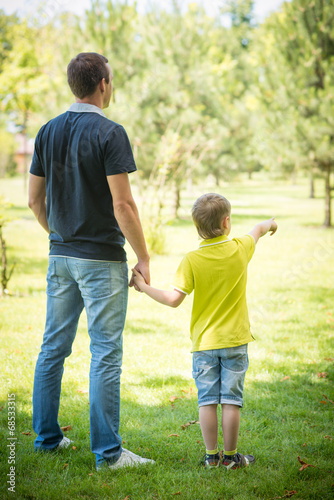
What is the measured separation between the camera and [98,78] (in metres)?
2.12

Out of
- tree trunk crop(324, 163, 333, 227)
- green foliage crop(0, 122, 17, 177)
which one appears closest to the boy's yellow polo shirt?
tree trunk crop(324, 163, 333, 227)

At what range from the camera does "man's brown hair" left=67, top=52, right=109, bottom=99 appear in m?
2.08

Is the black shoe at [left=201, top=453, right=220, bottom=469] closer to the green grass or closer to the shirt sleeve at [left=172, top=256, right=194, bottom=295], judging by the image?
the green grass

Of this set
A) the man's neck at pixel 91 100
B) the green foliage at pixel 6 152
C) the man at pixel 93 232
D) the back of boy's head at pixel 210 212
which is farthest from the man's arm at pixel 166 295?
the green foliage at pixel 6 152

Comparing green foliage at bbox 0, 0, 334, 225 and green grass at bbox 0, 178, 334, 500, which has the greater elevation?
green foliage at bbox 0, 0, 334, 225

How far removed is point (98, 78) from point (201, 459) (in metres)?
1.97

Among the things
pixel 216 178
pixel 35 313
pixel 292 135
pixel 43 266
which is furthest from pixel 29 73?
pixel 35 313

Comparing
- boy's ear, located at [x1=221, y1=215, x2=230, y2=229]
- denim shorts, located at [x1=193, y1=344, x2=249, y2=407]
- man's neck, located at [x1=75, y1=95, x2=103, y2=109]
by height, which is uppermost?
man's neck, located at [x1=75, y1=95, x2=103, y2=109]

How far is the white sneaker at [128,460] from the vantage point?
2230 millimetres

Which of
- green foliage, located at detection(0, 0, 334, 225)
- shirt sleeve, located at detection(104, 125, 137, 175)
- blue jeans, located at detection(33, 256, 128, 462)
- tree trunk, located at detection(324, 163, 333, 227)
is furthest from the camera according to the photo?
tree trunk, located at detection(324, 163, 333, 227)

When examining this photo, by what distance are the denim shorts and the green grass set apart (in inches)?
14.7

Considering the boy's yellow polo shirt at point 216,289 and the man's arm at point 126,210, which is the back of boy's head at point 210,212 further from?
the man's arm at point 126,210

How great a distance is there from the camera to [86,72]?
209 centimetres

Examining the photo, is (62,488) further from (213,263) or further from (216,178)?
(216,178)
